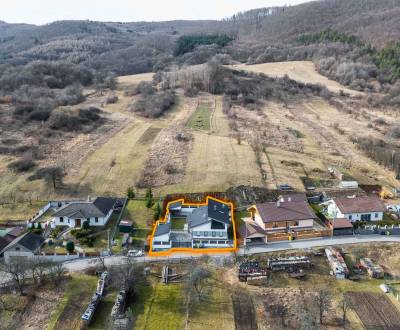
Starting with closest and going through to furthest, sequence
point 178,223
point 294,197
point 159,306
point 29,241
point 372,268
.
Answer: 1. point 159,306
2. point 372,268
3. point 29,241
4. point 178,223
5. point 294,197

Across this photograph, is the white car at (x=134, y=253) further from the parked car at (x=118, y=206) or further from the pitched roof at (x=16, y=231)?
the pitched roof at (x=16, y=231)

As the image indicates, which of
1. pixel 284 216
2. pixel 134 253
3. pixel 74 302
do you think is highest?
pixel 284 216

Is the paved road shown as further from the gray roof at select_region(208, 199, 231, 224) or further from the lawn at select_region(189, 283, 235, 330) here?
the lawn at select_region(189, 283, 235, 330)

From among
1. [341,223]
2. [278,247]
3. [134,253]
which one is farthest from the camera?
[341,223]

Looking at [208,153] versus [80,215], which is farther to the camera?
[208,153]

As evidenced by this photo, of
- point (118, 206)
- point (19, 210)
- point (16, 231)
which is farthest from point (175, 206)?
point (19, 210)

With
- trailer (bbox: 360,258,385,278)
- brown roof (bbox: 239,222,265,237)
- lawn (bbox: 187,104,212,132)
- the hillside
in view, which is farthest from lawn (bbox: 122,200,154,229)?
the hillside

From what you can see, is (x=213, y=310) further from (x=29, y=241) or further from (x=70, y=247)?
(x=29, y=241)
